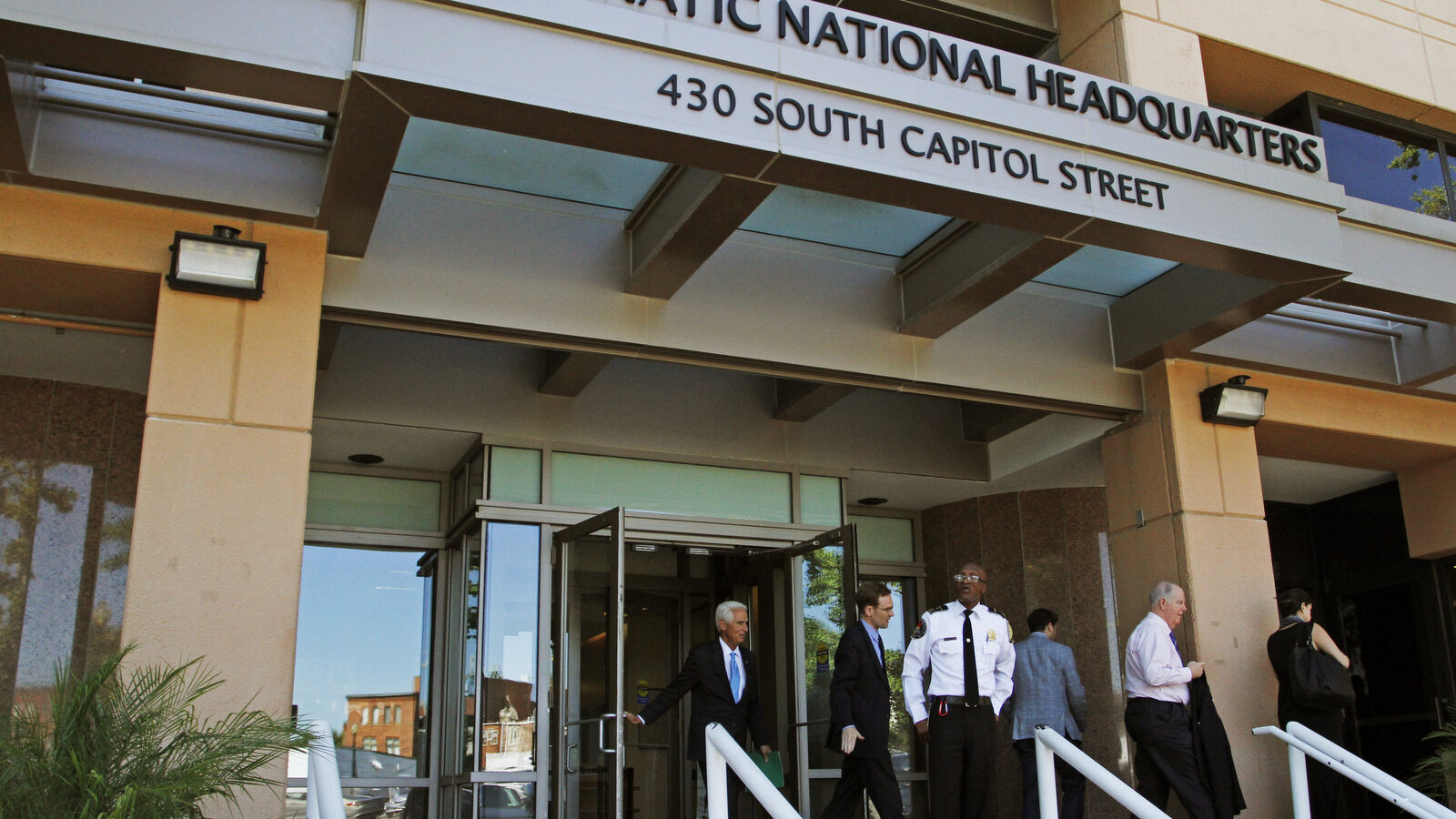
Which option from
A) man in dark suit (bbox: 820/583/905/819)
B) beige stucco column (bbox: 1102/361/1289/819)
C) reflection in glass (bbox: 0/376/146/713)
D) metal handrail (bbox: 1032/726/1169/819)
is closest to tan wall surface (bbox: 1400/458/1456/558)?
beige stucco column (bbox: 1102/361/1289/819)

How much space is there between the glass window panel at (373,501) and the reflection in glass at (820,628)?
274 centimetres

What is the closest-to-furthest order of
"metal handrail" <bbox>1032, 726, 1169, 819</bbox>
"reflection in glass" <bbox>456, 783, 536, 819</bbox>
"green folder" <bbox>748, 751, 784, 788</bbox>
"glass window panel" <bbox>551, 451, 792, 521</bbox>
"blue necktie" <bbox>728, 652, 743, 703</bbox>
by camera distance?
Result: "metal handrail" <bbox>1032, 726, 1169, 819</bbox>
"blue necktie" <bbox>728, 652, 743, 703</bbox>
"green folder" <bbox>748, 751, 784, 788</bbox>
"reflection in glass" <bbox>456, 783, 536, 819</bbox>
"glass window panel" <bbox>551, 451, 792, 521</bbox>

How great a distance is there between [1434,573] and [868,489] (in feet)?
14.9

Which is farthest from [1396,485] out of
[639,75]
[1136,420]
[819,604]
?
[639,75]

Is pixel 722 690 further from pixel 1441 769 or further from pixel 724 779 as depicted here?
pixel 1441 769

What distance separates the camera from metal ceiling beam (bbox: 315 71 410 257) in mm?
4707

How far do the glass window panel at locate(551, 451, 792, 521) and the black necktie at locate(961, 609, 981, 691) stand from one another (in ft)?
7.96

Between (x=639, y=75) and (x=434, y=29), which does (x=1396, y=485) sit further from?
(x=434, y=29)

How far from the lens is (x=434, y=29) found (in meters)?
4.67

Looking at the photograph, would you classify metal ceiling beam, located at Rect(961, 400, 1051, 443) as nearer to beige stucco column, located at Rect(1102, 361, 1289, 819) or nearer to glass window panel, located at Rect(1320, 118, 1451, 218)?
beige stucco column, located at Rect(1102, 361, 1289, 819)

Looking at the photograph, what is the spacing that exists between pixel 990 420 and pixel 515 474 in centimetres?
378

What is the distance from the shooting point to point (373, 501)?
8508 millimetres

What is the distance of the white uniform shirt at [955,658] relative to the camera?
639cm

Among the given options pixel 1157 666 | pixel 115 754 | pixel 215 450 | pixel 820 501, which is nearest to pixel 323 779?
pixel 115 754
